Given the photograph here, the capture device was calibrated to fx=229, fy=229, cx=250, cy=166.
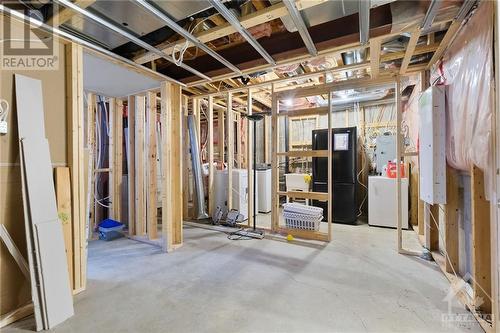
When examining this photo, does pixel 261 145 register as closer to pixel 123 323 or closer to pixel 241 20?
pixel 241 20

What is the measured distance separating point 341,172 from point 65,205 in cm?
403

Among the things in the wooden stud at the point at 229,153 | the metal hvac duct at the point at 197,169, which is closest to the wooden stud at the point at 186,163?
the metal hvac duct at the point at 197,169

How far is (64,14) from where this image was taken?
1.74m

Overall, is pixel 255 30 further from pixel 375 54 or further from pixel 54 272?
pixel 54 272

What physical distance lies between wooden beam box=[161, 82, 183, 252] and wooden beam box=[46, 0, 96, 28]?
1240mm

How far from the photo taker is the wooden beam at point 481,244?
1.67 meters

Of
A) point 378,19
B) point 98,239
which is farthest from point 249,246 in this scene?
point 378,19

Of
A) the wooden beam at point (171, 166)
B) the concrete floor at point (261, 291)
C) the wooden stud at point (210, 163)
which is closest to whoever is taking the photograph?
the concrete floor at point (261, 291)

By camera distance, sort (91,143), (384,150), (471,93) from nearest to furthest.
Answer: (471,93) < (91,143) < (384,150)

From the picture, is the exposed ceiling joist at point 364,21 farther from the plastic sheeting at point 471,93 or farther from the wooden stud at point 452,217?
the wooden stud at point 452,217

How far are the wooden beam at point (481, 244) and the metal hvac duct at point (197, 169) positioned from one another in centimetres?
357

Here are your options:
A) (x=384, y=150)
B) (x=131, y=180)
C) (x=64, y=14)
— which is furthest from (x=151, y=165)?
(x=384, y=150)

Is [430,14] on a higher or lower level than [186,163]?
higher

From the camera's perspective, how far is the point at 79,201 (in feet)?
6.83
